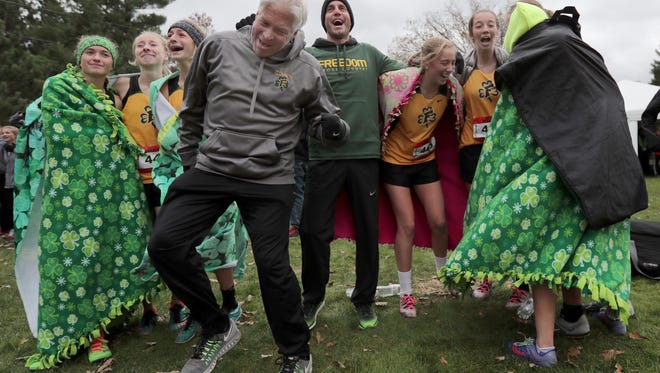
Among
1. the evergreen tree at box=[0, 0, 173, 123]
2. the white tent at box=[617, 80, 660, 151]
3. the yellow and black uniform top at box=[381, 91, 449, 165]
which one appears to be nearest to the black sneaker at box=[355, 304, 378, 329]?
the yellow and black uniform top at box=[381, 91, 449, 165]

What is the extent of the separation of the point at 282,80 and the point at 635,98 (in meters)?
16.5

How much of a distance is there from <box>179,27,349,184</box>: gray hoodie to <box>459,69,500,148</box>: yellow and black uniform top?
134 cm

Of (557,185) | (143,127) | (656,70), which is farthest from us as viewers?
(656,70)

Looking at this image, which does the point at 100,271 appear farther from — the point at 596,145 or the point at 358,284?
the point at 596,145

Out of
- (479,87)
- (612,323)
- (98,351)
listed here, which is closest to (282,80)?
(479,87)

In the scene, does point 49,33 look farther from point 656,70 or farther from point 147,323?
point 656,70

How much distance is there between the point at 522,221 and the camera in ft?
8.93

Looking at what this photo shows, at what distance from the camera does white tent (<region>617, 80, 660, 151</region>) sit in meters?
14.8

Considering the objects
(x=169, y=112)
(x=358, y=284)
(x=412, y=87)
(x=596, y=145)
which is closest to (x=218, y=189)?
(x=169, y=112)

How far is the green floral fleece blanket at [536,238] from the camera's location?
104 inches

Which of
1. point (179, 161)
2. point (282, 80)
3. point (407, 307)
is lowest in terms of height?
point (407, 307)

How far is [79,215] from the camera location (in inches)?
128

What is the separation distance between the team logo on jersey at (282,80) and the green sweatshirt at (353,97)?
0.80 m

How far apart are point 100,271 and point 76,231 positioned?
1.00 feet
